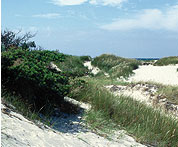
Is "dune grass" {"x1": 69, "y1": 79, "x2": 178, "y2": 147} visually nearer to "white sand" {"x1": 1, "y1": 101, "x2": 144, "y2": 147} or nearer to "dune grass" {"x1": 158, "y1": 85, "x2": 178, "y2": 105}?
Answer: "white sand" {"x1": 1, "y1": 101, "x2": 144, "y2": 147}

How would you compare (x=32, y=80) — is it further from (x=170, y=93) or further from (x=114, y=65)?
(x=114, y=65)

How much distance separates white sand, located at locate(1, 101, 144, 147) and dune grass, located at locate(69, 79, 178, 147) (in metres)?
0.35

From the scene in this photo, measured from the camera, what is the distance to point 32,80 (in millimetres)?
5047

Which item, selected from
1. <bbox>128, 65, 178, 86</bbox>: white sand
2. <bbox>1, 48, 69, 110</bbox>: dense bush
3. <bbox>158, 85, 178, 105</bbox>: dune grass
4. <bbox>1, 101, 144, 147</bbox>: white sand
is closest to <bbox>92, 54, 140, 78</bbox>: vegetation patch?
<bbox>128, 65, 178, 86</bbox>: white sand

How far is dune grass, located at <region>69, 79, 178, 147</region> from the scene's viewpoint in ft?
17.2

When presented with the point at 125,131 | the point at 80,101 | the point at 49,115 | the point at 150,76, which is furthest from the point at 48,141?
the point at 150,76

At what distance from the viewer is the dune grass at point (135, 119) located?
5.25 metres

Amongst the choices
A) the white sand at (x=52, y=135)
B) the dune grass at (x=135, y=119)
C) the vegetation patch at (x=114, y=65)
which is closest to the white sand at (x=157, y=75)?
the vegetation patch at (x=114, y=65)

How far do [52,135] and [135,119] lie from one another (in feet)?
A: 7.56

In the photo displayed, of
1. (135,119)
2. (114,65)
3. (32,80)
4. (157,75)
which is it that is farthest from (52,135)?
(114,65)

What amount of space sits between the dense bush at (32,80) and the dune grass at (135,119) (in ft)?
3.09

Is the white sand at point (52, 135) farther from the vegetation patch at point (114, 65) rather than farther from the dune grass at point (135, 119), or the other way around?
the vegetation patch at point (114, 65)

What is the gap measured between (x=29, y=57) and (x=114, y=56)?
18.4m

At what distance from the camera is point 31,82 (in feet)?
16.9
